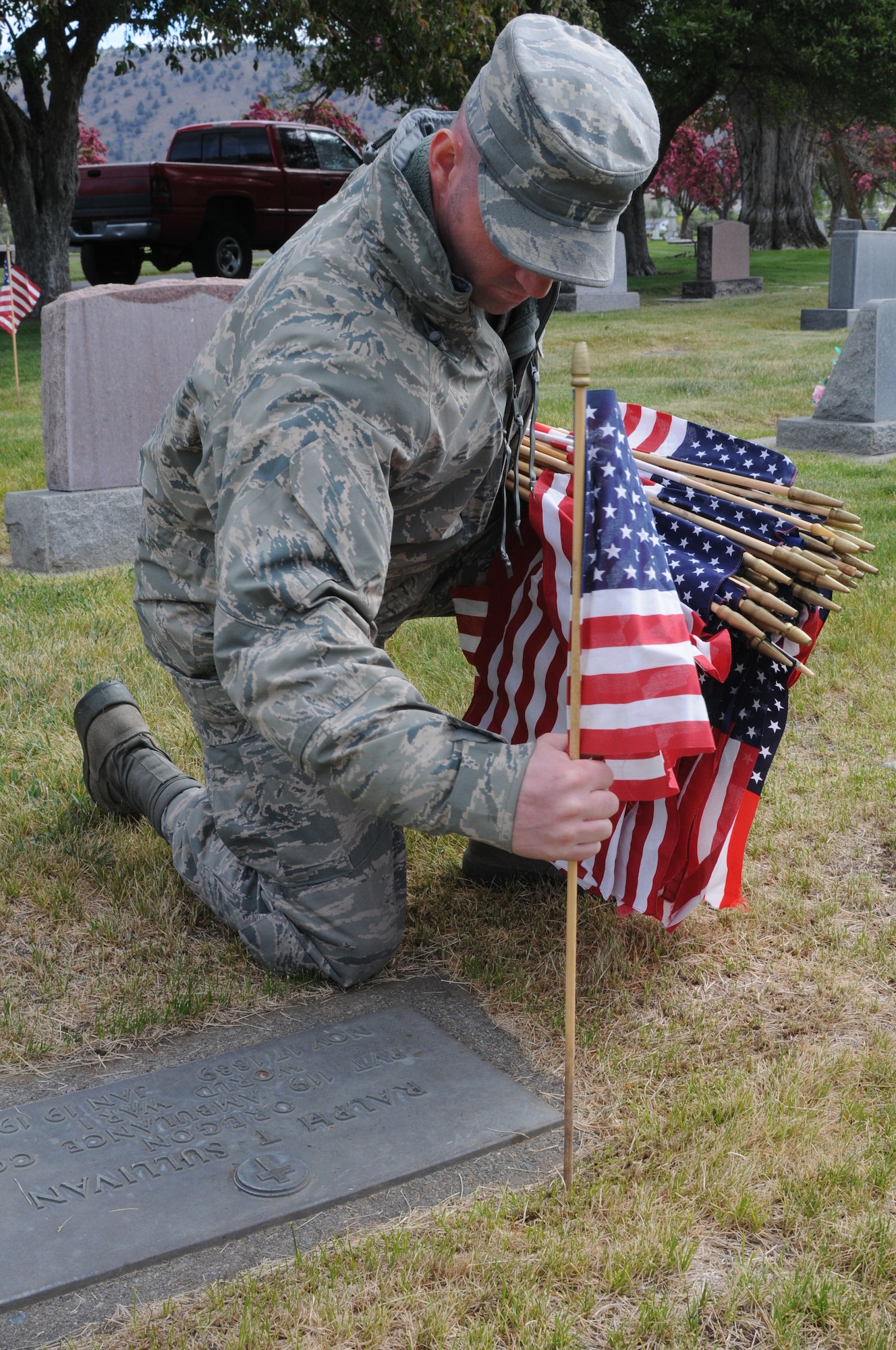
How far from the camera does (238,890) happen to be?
8.84 feet

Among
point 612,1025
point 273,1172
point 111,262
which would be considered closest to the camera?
point 273,1172

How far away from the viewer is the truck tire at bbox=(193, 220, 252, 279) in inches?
664

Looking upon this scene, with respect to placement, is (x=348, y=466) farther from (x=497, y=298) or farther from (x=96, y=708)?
(x=96, y=708)

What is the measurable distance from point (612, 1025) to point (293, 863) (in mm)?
697

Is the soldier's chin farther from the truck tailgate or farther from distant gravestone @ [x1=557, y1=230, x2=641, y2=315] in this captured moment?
the truck tailgate

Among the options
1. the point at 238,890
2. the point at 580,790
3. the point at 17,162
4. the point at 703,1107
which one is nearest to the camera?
the point at 580,790

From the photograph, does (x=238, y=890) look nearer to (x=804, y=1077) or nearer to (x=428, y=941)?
(x=428, y=941)

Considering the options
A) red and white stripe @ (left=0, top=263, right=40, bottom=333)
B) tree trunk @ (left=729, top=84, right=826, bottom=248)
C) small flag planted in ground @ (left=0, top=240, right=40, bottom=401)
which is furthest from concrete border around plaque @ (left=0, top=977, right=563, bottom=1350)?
tree trunk @ (left=729, top=84, right=826, bottom=248)

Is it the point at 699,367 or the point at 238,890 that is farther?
the point at 699,367

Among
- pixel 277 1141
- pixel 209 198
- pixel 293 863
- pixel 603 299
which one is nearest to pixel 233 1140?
pixel 277 1141

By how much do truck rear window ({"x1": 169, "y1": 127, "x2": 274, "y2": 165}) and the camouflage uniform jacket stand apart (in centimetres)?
1669

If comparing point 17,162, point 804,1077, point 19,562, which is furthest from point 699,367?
point 804,1077

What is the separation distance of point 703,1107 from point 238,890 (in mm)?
1045

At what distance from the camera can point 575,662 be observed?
192cm
